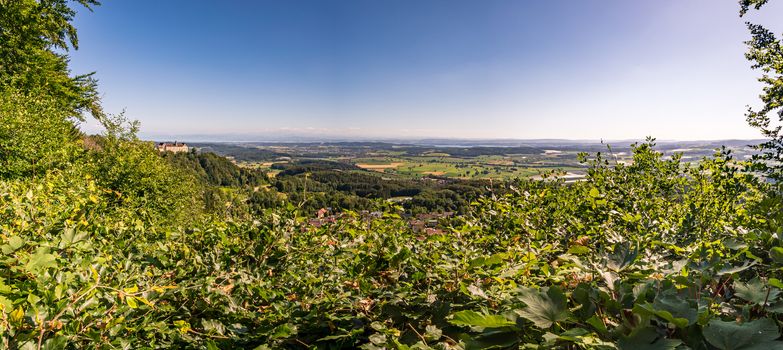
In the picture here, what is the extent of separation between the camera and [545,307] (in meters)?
1.08

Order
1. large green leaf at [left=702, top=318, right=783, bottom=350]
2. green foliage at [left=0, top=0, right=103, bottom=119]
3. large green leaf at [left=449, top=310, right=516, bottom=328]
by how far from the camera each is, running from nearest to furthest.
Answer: large green leaf at [left=702, top=318, right=783, bottom=350], large green leaf at [left=449, top=310, right=516, bottom=328], green foliage at [left=0, top=0, right=103, bottom=119]

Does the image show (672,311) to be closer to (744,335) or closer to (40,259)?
(744,335)

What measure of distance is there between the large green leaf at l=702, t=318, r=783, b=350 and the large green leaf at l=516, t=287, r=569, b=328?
33 centimetres

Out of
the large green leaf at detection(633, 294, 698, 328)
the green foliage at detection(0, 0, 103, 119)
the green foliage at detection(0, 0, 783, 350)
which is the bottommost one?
the green foliage at detection(0, 0, 783, 350)

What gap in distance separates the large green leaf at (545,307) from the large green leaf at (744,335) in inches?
12.9

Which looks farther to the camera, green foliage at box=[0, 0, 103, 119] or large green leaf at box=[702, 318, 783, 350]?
green foliage at box=[0, 0, 103, 119]

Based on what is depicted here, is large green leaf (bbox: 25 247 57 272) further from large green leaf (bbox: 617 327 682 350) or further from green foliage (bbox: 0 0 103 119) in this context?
green foliage (bbox: 0 0 103 119)

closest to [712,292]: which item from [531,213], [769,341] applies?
[769,341]

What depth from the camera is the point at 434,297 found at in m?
2.02

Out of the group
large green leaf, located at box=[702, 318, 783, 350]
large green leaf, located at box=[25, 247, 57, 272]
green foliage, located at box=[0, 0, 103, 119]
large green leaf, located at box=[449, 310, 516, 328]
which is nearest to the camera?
large green leaf, located at box=[702, 318, 783, 350]

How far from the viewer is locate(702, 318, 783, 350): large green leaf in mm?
814

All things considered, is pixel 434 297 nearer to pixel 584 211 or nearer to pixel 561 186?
pixel 584 211

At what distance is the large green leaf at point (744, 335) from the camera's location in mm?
814

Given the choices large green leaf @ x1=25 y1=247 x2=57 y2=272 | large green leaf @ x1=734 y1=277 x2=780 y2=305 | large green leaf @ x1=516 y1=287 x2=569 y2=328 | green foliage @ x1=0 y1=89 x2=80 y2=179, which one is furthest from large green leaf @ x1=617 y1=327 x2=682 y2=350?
green foliage @ x1=0 y1=89 x2=80 y2=179
